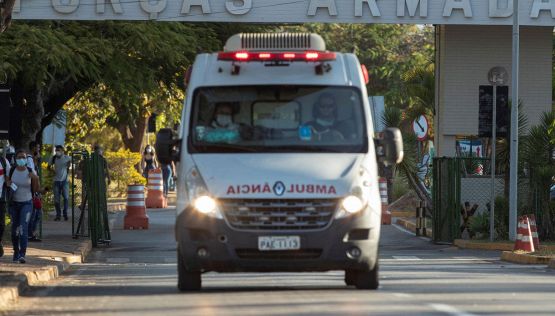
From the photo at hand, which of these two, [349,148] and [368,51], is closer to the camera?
[349,148]

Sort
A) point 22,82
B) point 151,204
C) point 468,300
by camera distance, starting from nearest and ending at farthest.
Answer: point 468,300 → point 22,82 → point 151,204

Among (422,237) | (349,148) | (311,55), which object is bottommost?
(422,237)

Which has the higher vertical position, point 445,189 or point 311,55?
point 311,55

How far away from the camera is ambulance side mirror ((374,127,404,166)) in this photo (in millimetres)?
15719

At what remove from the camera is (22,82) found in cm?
3259

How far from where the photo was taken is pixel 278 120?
15.8 meters

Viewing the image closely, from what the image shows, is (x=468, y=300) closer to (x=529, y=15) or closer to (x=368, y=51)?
(x=529, y=15)

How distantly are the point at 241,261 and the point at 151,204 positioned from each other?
96.3ft

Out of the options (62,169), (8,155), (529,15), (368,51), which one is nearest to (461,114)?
(529,15)

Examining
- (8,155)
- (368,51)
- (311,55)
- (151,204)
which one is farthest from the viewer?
(368,51)

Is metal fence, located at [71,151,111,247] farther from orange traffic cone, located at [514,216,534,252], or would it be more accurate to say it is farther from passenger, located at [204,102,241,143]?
passenger, located at [204,102,241,143]

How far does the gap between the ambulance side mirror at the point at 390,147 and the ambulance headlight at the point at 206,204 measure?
1.96m

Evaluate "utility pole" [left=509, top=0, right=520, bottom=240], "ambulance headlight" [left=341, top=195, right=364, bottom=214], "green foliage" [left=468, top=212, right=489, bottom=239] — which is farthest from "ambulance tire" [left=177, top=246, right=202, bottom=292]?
"green foliage" [left=468, top=212, right=489, bottom=239]

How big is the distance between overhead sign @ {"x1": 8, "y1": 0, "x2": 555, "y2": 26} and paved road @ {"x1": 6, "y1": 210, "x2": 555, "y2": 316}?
10506 mm
